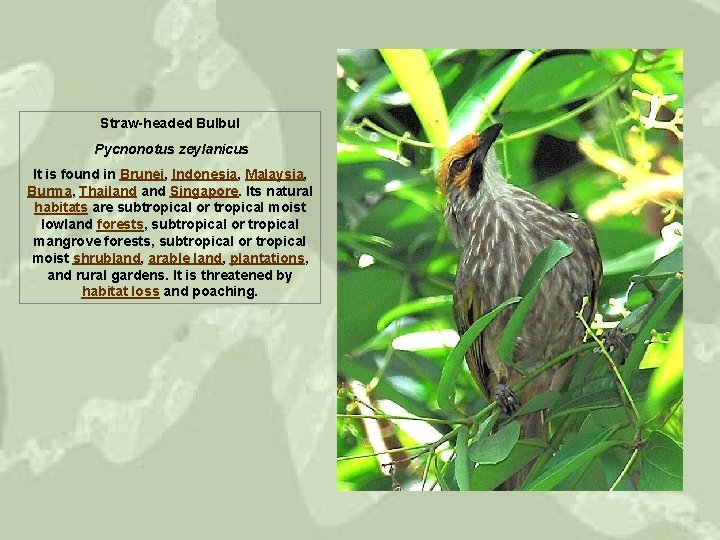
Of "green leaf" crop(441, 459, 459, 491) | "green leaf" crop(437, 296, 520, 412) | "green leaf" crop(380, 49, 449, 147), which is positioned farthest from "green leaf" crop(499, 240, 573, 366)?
"green leaf" crop(380, 49, 449, 147)

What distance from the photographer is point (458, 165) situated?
2.33 m

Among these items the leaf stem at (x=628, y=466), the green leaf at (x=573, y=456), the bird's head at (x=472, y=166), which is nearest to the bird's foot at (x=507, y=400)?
the green leaf at (x=573, y=456)

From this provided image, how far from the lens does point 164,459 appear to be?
2221 millimetres

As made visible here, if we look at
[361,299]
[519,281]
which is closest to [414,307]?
[361,299]

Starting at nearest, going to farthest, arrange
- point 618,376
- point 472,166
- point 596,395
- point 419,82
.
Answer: point 618,376
point 596,395
point 419,82
point 472,166

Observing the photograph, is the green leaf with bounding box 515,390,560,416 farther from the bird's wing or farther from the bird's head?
the bird's head

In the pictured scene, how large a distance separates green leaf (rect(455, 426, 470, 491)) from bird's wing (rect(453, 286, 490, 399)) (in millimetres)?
186

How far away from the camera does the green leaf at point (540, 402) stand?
2111 mm

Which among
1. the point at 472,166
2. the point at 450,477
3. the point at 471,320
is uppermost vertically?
the point at 472,166

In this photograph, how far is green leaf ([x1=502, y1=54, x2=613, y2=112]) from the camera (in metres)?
2.23

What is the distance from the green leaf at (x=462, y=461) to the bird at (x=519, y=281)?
0.47 feet

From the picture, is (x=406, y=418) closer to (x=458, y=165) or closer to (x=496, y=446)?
(x=496, y=446)

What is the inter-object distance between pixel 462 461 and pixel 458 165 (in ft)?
2.30
